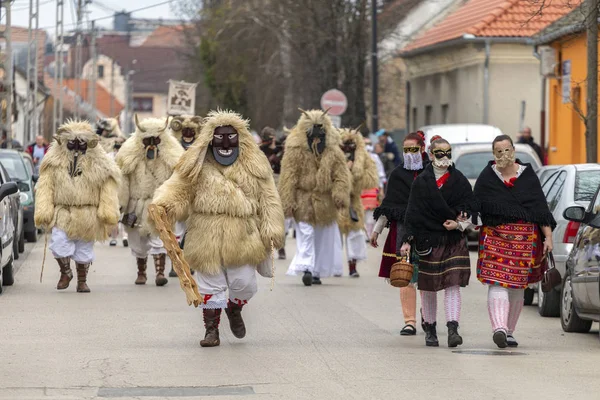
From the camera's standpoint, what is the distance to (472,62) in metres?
44.4

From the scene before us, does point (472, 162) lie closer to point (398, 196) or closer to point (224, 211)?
point (398, 196)

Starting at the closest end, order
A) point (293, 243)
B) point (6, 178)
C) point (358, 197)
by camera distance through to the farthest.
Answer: point (358, 197) < point (6, 178) < point (293, 243)

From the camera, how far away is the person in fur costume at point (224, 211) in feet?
37.3

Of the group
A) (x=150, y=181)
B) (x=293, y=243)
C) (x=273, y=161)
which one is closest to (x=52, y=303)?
(x=150, y=181)

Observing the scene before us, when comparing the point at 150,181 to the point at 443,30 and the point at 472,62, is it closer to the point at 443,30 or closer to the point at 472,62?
the point at 472,62

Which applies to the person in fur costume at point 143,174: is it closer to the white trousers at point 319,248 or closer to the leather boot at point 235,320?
the white trousers at point 319,248

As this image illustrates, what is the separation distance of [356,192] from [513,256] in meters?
7.80

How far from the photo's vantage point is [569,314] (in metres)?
12.8

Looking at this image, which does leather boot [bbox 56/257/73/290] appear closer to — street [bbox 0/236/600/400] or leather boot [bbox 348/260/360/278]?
street [bbox 0/236/600/400]

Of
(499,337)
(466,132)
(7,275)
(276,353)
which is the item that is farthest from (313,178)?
(466,132)

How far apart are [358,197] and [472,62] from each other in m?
26.3

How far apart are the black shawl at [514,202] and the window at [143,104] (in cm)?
14440

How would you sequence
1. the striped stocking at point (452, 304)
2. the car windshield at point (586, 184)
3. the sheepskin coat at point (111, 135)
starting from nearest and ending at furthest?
1. the striped stocking at point (452, 304)
2. the car windshield at point (586, 184)
3. the sheepskin coat at point (111, 135)

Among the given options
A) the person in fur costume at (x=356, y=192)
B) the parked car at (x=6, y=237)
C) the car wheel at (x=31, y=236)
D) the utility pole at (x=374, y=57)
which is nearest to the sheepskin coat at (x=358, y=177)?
the person in fur costume at (x=356, y=192)
